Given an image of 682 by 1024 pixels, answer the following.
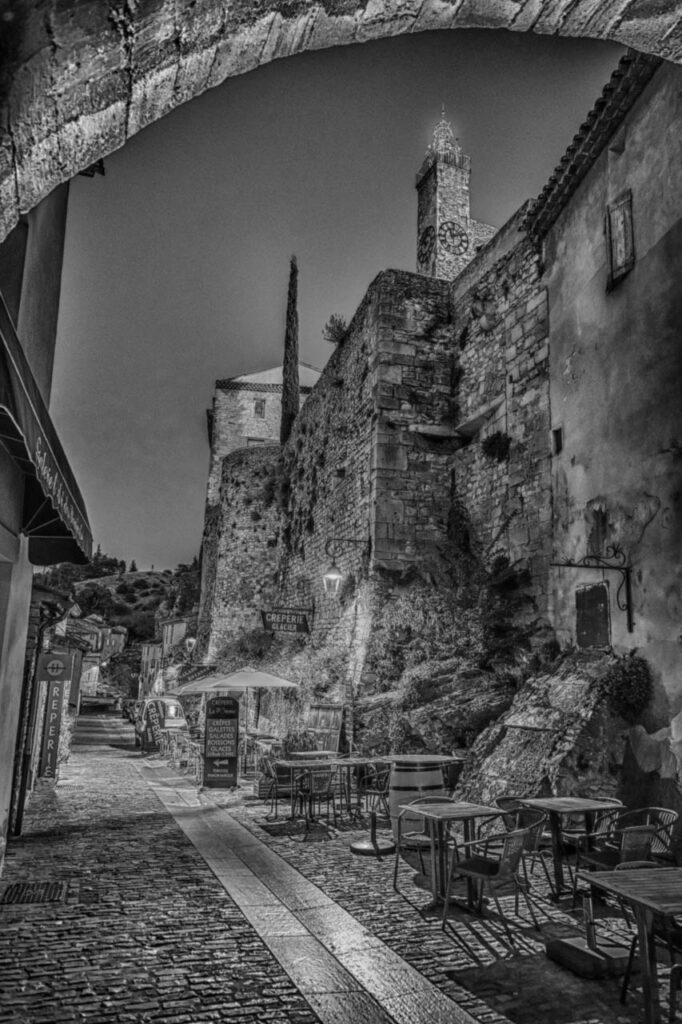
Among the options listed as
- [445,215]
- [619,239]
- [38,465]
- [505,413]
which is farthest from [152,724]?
[445,215]

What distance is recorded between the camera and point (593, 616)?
8398 mm

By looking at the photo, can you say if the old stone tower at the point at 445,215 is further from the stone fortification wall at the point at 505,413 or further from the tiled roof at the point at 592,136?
the tiled roof at the point at 592,136

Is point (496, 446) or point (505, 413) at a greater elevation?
point (505, 413)

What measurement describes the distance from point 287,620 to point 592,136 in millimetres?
9592

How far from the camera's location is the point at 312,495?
1773 centimetres

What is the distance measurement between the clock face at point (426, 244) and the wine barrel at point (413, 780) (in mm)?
16580

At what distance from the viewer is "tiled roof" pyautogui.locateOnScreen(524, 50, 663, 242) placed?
25.6ft

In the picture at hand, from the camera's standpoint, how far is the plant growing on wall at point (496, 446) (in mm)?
11227

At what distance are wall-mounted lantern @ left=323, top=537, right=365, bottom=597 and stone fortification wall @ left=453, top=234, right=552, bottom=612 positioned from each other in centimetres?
259

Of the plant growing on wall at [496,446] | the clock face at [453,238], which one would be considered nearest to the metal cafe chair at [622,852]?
the plant growing on wall at [496,446]

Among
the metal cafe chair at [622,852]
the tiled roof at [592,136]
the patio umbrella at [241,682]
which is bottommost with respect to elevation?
the metal cafe chair at [622,852]

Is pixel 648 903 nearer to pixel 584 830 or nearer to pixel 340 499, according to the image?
pixel 584 830

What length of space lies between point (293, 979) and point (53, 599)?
231 inches

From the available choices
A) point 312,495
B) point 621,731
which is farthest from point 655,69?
point 312,495
